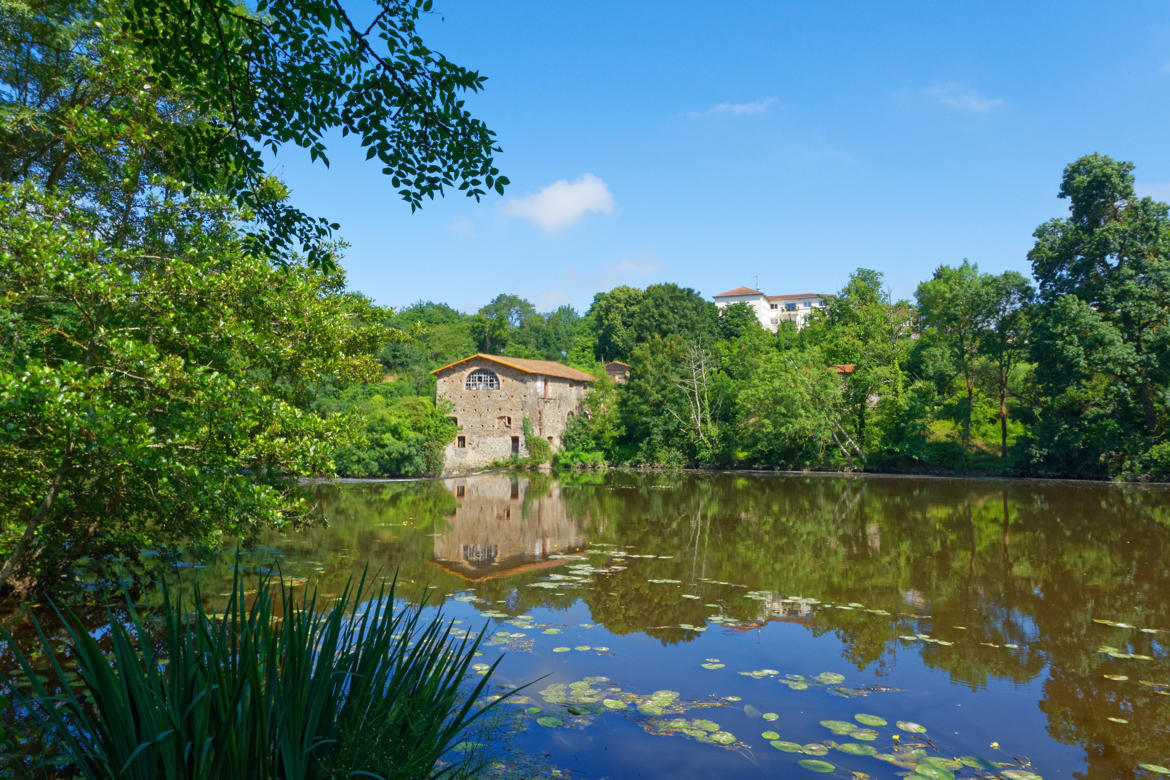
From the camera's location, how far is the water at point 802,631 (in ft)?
15.8

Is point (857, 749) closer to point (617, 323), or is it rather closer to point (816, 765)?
point (816, 765)

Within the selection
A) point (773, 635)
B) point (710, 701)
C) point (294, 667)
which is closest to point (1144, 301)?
point (773, 635)

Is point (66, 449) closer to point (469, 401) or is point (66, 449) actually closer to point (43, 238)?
point (43, 238)

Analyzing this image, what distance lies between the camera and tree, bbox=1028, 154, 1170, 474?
22.9 metres

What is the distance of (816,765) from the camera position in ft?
14.8

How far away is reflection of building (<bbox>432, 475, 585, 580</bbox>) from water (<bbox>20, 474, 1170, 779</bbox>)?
0.09m

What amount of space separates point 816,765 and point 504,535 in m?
10.2

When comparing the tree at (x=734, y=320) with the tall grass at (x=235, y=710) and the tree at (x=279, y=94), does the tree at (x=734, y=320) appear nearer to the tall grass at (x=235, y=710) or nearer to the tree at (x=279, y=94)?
the tree at (x=279, y=94)

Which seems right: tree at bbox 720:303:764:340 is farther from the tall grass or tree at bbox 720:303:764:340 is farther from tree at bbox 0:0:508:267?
the tall grass

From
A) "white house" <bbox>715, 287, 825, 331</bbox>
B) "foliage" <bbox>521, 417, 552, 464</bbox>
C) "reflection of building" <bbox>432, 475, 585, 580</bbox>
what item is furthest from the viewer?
"white house" <bbox>715, 287, 825, 331</bbox>

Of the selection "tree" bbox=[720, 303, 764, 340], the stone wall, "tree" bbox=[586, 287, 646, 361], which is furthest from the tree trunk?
"tree" bbox=[586, 287, 646, 361]

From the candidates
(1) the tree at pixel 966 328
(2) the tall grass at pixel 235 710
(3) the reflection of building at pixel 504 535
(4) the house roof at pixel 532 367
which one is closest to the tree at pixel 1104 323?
(1) the tree at pixel 966 328

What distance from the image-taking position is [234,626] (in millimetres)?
2604

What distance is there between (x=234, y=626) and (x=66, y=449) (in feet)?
12.7
